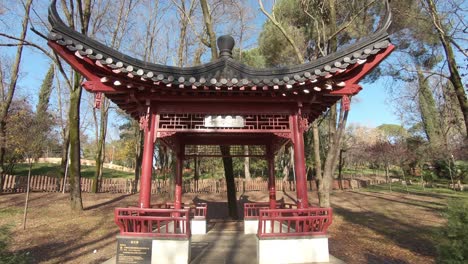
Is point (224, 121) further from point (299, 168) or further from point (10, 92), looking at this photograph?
point (10, 92)

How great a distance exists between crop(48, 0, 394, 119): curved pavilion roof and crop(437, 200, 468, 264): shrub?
261cm

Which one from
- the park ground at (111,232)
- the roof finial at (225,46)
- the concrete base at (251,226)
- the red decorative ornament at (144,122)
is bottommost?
the park ground at (111,232)

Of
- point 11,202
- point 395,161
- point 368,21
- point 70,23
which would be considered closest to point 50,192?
point 11,202

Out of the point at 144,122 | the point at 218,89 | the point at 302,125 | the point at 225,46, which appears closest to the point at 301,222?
the point at 302,125

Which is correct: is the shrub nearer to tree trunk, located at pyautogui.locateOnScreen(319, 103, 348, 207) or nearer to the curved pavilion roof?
the curved pavilion roof

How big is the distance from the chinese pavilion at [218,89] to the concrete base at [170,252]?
0.43 m

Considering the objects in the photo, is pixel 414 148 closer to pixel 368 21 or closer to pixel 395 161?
pixel 395 161

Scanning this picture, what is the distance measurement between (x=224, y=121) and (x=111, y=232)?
670 centimetres

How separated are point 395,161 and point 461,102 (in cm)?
2087

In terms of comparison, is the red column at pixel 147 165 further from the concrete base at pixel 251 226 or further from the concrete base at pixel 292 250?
the concrete base at pixel 251 226

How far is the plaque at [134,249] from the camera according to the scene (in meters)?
5.01

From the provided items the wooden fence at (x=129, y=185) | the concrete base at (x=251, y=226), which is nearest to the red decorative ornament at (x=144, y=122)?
the concrete base at (x=251, y=226)

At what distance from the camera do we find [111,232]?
31.8 ft

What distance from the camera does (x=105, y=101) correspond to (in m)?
21.0
